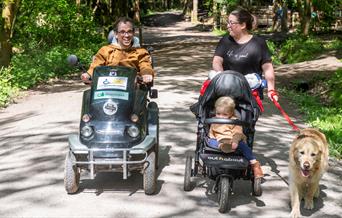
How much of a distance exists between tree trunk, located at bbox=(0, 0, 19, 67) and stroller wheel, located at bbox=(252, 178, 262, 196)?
11.2m

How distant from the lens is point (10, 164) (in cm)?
725

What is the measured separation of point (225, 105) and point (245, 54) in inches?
40.6

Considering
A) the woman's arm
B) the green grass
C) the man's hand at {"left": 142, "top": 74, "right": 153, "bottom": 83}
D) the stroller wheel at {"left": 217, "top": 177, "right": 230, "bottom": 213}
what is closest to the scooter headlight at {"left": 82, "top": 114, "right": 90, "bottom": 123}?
the man's hand at {"left": 142, "top": 74, "right": 153, "bottom": 83}

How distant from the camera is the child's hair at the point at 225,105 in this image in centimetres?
563

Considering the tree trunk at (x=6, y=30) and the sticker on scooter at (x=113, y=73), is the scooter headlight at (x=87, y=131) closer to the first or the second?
the sticker on scooter at (x=113, y=73)

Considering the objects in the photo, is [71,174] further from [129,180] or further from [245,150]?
[245,150]

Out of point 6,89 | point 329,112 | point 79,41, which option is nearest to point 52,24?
point 79,41

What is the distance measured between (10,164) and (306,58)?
1518 cm

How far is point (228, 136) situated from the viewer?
554 centimetres

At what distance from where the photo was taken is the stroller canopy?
5.83 meters

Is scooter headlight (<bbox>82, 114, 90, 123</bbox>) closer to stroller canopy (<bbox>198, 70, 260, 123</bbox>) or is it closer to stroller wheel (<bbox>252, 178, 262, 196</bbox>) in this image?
stroller canopy (<bbox>198, 70, 260, 123</bbox>)

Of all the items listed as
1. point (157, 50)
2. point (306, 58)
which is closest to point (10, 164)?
point (306, 58)

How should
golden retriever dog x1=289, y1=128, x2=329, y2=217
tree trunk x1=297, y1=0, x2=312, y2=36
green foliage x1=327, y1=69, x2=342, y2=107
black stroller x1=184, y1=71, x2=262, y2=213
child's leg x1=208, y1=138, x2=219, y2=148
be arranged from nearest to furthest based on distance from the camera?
1. golden retriever dog x1=289, y1=128, x2=329, y2=217
2. black stroller x1=184, y1=71, x2=262, y2=213
3. child's leg x1=208, y1=138, x2=219, y2=148
4. green foliage x1=327, y1=69, x2=342, y2=107
5. tree trunk x1=297, y1=0, x2=312, y2=36

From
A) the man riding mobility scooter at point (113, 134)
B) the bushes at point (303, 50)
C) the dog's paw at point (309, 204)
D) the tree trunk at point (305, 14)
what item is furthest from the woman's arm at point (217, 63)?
the tree trunk at point (305, 14)
